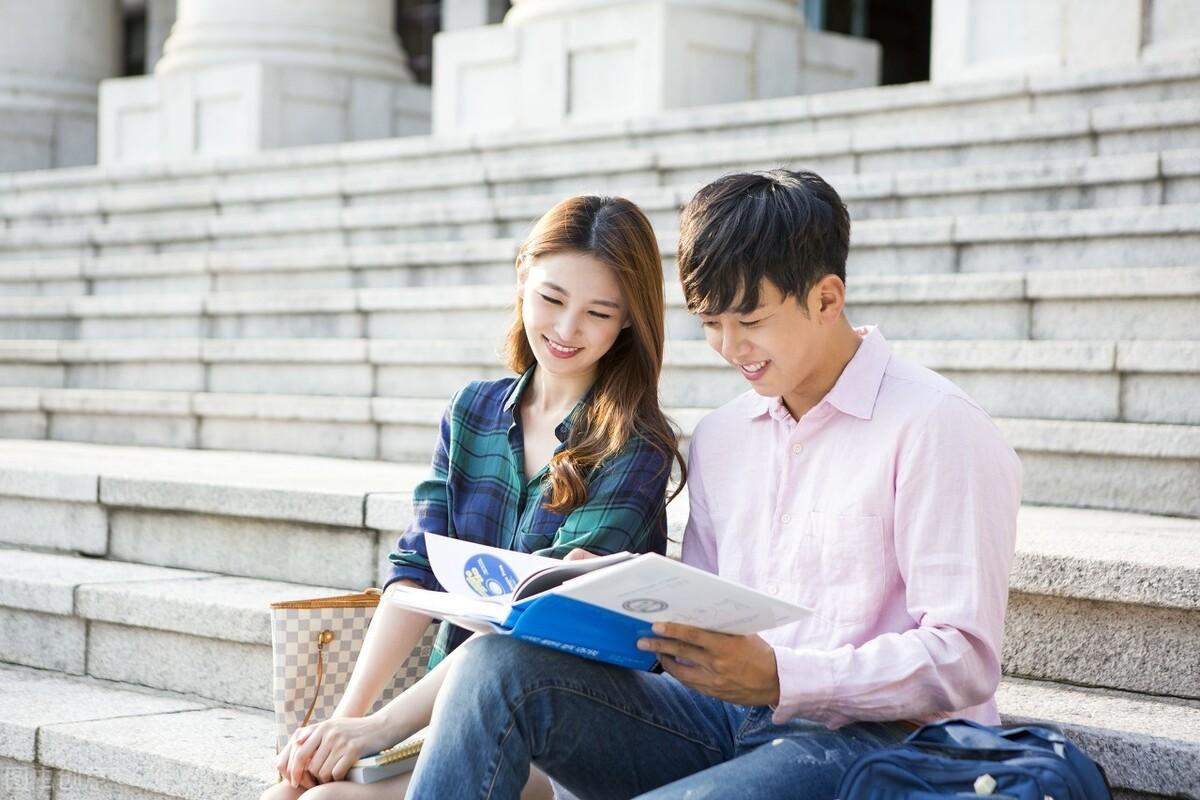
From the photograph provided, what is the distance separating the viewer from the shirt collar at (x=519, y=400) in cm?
300

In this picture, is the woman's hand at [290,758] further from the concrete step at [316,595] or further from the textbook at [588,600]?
the concrete step at [316,595]

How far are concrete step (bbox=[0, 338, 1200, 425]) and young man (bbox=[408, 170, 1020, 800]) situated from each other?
197 cm

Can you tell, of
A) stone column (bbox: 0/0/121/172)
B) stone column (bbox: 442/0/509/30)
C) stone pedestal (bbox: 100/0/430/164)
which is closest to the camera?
stone pedestal (bbox: 100/0/430/164)

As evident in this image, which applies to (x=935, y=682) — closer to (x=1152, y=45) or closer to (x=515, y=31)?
(x=1152, y=45)

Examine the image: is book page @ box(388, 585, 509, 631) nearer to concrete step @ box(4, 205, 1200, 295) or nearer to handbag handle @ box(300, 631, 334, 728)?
handbag handle @ box(300, 631, 334, 728)

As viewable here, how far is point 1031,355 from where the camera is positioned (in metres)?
4.43

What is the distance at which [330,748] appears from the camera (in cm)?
266

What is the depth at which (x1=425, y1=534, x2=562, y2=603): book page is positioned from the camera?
2312 millimetres

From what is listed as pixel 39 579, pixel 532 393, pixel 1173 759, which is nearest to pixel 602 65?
pixel 39 579

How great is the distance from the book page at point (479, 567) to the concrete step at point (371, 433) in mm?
2200

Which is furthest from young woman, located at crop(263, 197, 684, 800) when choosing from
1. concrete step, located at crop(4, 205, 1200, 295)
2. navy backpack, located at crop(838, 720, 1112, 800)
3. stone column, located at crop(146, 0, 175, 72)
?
stone column, located at crop(146, 0, 175, 72)

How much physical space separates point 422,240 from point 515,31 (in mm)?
2276

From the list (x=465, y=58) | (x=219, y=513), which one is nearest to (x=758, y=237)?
(x=219, y=513)

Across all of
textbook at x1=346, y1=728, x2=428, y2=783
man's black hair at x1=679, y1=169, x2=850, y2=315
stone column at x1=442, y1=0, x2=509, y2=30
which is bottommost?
textbook at x1=346, y1=728, x2=428, y2=783
